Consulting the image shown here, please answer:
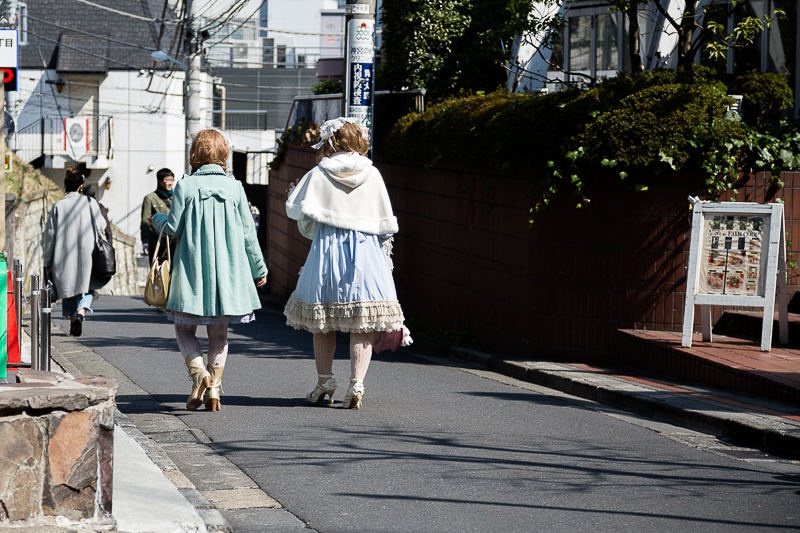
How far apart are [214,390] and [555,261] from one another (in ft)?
12.7

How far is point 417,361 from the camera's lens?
11.1 m

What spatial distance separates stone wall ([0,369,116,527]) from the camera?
172 inches

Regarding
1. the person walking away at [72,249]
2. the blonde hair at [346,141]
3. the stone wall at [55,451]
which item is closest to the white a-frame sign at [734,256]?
the blonde hair at [346,141]

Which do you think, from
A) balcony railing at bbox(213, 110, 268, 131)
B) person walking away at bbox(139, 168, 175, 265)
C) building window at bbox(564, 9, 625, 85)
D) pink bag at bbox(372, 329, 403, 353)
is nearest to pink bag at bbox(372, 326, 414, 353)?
pink bag at bbox(372, 329, 403, 353)

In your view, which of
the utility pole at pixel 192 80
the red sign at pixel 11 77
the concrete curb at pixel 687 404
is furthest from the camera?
the utility pole at pixel 192 80

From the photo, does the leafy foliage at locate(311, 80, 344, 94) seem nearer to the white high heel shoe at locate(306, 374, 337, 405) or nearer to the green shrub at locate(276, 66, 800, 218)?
the green shrub at locate(276, 66, 800, 218)

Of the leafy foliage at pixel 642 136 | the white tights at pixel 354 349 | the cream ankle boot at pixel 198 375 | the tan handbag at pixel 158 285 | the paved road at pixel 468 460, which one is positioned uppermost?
the leafy foliage at pixel 642 136

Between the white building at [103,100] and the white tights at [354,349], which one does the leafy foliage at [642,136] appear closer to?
the white tights at [354,349]

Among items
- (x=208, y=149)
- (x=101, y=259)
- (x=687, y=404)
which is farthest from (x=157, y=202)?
(x=687, y=404)

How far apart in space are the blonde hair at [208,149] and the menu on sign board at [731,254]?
4.03m

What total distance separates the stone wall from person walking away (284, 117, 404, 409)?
3206 mm

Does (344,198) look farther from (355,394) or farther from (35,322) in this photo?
(35,322)

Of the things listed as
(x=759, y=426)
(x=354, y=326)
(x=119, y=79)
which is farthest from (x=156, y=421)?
(x=119, y=79)

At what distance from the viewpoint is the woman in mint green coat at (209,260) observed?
7551mm
